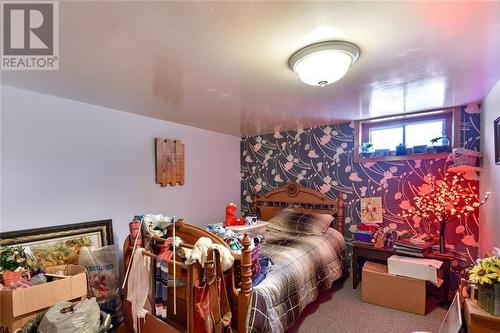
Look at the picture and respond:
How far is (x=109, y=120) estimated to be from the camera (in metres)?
2.75

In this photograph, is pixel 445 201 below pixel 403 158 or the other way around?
below

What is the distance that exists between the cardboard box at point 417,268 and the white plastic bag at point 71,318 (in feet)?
9.12

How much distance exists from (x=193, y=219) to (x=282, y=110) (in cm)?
205

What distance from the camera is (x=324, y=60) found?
1.46 m

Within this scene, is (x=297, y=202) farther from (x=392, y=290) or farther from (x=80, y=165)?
Result: (x=80, y=165)

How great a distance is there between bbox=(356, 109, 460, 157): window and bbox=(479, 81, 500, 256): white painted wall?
0.36m

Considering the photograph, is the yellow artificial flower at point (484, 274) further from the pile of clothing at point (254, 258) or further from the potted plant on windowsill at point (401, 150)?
the potted plant on windowsill at point (401, 150)

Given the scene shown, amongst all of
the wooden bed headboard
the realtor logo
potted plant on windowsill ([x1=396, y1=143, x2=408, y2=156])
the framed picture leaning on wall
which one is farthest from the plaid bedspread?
the realtor logo

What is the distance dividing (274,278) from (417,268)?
154 cm

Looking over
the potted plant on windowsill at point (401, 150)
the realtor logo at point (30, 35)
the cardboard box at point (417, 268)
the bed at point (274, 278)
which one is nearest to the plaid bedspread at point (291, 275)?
the bed at point (274, 278)

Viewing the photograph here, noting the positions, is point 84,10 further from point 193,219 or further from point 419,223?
point 419,223

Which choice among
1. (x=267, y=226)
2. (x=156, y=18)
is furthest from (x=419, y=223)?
(x=156, y=18)

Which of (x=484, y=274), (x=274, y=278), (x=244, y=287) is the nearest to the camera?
(x=484, y=274)

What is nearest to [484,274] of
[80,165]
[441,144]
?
[441,144]
